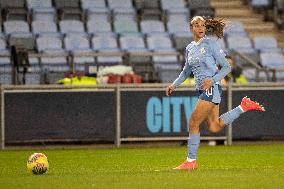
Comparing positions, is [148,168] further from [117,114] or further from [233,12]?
[233,12]

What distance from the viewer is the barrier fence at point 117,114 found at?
22.7 meters

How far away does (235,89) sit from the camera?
23891mm

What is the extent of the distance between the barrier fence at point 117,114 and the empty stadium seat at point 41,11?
689cm

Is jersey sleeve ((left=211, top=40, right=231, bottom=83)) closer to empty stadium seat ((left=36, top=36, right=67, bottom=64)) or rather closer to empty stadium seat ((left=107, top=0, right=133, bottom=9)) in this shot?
empty stadium seat ((left=36, top=36, right=67, bottom=64))

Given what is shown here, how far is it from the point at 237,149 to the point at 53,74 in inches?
176

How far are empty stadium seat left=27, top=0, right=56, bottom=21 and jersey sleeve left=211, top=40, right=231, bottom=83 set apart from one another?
14633 millimetres

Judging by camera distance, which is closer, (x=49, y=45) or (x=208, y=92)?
(x=208, y=92)

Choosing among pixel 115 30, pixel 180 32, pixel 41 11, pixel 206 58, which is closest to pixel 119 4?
pixel 115 30

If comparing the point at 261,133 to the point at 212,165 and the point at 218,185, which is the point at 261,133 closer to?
the point at 212,165

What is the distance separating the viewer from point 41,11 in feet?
97.3

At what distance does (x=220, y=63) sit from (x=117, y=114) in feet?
26.0

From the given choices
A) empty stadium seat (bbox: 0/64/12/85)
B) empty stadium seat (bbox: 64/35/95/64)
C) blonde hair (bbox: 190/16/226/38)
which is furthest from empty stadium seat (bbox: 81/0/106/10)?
blonde hair (bbox: 190/16/226/38)

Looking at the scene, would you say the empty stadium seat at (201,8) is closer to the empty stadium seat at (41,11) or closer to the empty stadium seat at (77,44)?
the empty stadium seat at (77,44)

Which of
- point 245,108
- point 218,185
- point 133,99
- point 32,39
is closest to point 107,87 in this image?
point 133,99
